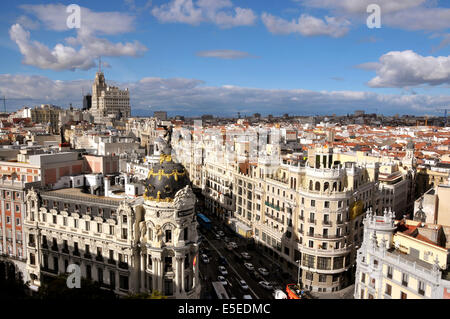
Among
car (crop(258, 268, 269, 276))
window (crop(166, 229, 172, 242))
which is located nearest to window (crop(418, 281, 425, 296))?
window (crop(166, 229, 172, 242))

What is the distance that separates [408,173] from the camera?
94.8 m

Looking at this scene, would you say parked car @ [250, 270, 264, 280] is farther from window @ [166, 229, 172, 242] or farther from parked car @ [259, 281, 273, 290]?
window @ [166, 229, 172, 242]

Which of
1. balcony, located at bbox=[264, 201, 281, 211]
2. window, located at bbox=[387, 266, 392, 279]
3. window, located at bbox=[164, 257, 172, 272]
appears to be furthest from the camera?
balcony, located at bbox=[264, 201, 281, 211]

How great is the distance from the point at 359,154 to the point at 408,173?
1287cm

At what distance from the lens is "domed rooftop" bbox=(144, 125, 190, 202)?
157ft

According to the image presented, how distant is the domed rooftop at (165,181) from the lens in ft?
157

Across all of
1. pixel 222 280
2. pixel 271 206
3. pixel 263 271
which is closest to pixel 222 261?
pixel 222 280

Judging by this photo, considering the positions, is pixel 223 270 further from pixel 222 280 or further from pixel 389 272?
pixel 389 272

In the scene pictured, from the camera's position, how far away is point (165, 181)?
158 feet

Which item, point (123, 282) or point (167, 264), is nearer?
point (167, 264)

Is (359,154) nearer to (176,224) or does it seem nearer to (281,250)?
(281,250)
